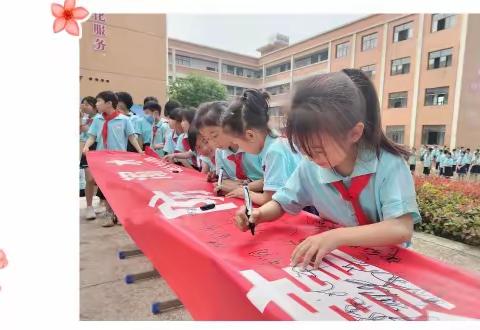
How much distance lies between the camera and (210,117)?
1.31m

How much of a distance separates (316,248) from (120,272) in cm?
128

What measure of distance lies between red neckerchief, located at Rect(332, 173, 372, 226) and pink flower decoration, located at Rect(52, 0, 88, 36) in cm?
84

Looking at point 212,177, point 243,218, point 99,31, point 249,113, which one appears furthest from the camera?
point 212,177

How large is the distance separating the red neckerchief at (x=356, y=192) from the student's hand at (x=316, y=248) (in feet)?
0.43

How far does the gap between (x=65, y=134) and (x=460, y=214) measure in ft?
7.79

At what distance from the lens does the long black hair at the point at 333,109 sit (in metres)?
0.62

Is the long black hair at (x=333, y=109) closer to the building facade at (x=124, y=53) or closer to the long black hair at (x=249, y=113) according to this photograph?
the long black hair at (x=249, y=113)

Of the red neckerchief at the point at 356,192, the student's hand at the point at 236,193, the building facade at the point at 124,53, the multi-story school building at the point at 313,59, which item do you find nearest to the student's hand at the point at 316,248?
the red neckerchief at the point at 356,192

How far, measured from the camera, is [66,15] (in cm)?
95

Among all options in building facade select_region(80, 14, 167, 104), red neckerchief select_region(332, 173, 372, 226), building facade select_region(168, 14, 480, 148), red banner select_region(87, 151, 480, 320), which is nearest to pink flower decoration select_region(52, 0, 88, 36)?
building facade select_region(80, 14, 167, 104)

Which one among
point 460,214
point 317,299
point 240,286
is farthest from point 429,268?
point 460,214

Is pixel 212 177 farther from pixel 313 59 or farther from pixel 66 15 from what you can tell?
pixel 66 15

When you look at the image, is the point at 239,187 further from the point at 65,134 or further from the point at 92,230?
the point at 92,230
